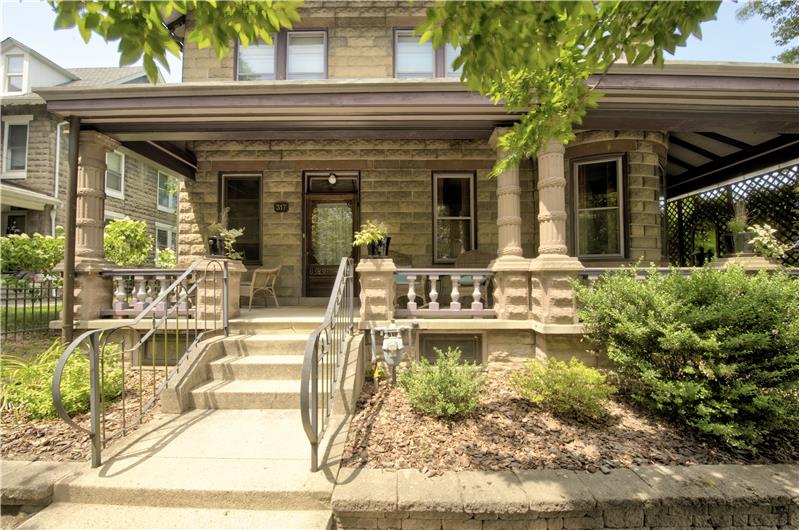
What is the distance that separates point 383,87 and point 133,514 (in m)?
4.74

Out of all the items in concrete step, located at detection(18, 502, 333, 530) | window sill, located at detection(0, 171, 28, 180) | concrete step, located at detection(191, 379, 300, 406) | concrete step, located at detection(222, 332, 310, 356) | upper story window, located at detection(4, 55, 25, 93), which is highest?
upper story window, located at detection(4, 55, 25, 93)

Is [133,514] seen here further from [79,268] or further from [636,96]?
[636,96]

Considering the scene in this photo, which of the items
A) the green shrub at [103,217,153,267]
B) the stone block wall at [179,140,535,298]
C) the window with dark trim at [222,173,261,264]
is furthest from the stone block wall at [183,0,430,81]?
the green shrub at [103,217,153,267]

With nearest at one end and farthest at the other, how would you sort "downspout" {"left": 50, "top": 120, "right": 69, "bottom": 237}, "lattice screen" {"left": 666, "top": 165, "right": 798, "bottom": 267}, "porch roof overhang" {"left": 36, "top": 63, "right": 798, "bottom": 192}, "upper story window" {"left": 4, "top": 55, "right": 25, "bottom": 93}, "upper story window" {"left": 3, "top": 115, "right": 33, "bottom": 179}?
"porch roof overhang" {"left": 36, "top": 63, "right": 798, "bottom": 192}
"lattice screen" {"left": 666, "top": 165, "right": 798, "bottom": 267}
"downspout" {"left": 50, "top": 120, "right": 69, "bottom": 237}
"upper story window" {"left": 3, "top": 115, "right": 33, "bottom": 179}
"upper story window" {"left": 4, "top": 55, "right": 25, "bottom": 93}

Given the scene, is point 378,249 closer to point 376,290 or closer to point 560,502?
point 376,290

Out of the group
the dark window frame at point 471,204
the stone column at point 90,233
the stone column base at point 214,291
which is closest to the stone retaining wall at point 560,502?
the stone column base at point 214,291

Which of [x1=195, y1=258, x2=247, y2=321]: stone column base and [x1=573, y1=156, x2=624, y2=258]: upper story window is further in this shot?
[x1=573, y1=156, x2=624, y2=258]: upper story window

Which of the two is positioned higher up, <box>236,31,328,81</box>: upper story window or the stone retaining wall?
<box>236,31,328,81</box>: upper story window

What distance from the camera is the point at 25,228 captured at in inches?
450

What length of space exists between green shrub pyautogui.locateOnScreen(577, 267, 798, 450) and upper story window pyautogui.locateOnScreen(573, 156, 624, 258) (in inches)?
113

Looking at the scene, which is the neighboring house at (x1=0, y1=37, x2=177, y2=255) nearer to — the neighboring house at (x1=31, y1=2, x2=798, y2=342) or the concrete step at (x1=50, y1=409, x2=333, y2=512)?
the neighboring house at (x1=31, y1=2, x2=798, y2=342)

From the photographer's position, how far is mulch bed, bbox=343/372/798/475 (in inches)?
105

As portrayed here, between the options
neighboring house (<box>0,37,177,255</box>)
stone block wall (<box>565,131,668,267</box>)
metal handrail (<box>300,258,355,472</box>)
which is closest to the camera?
metal handrail (<box>300,258,355,472</box>)

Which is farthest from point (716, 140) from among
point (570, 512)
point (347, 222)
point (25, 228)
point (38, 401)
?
point (25, 228)
